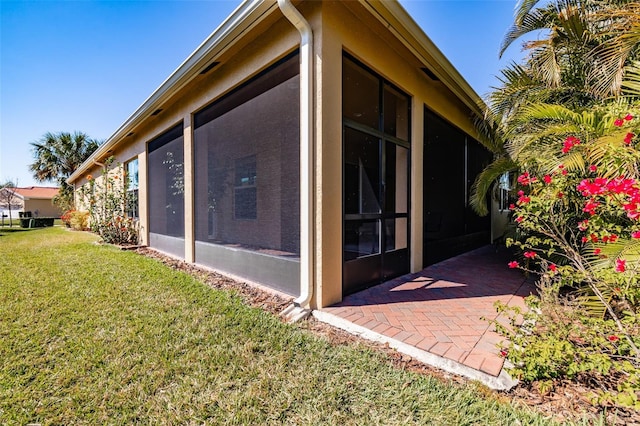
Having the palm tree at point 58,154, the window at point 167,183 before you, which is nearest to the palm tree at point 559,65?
the window at point 167,183

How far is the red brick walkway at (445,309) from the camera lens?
8.71 feet

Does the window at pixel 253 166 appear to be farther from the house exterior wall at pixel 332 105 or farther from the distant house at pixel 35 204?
the distant house at pixel 35 204

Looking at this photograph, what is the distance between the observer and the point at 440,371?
241 cm

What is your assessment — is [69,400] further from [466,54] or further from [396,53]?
[466,54]

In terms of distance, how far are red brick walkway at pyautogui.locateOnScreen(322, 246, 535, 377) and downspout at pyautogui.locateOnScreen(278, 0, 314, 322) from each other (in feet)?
1.23

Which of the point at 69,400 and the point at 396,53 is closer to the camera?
the point at 69,400

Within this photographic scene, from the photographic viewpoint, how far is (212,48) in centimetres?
447

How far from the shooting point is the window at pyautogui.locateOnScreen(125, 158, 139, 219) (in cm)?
976

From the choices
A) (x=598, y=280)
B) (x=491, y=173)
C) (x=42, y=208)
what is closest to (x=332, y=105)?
(x=598, y=280)

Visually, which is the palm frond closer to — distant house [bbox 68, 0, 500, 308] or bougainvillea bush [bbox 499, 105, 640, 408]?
distant house [bbox 68, 0, 500, 308]

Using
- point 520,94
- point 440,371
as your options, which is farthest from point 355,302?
point 520,94

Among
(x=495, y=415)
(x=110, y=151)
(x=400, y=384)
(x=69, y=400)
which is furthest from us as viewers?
(x=110, y=151)

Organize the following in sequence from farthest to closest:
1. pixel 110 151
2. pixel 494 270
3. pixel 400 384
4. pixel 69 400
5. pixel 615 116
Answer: pixel 110 151, pixel 494 270, pixel 615 116, pixel 400 384, pixel 69 400

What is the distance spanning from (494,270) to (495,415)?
4.79m
